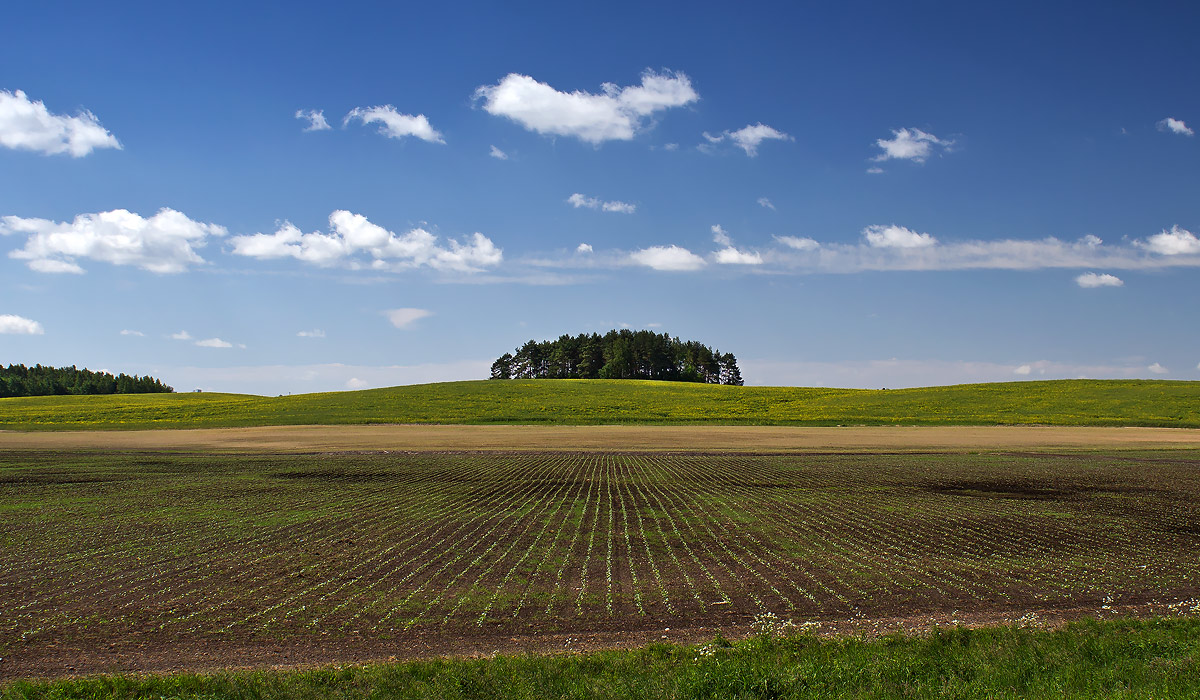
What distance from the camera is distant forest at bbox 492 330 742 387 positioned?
160125 millimetres

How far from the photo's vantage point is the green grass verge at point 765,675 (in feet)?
29.9

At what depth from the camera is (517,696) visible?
29.8ft

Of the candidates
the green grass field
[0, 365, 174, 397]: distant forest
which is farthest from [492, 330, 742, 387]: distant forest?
[0, 365, 174, 397]: distant forest

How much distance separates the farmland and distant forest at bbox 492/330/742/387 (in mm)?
127783

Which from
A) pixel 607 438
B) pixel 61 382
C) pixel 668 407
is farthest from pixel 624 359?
pixel 61 382

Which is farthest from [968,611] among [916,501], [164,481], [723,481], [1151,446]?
[1151,446]

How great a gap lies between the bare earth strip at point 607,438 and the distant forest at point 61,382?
111219mm

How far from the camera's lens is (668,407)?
8769 cm

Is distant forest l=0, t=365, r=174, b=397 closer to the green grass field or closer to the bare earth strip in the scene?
the green grass field

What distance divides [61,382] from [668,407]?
152 metres

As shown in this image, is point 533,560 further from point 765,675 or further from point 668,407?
point 668,407

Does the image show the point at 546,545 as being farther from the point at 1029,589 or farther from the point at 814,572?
the point at 1029,589

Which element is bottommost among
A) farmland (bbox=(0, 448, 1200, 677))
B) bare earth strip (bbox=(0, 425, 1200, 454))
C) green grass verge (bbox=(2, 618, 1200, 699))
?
bare earth strip (bbox=(0, 425, 1200, 454))

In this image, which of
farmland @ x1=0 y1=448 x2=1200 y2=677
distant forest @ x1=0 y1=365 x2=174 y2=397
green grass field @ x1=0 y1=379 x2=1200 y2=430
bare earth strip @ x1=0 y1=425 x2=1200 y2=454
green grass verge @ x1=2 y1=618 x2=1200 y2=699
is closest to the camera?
green grass verge @ x1=2 y1=618 x2=1200 y2=699
